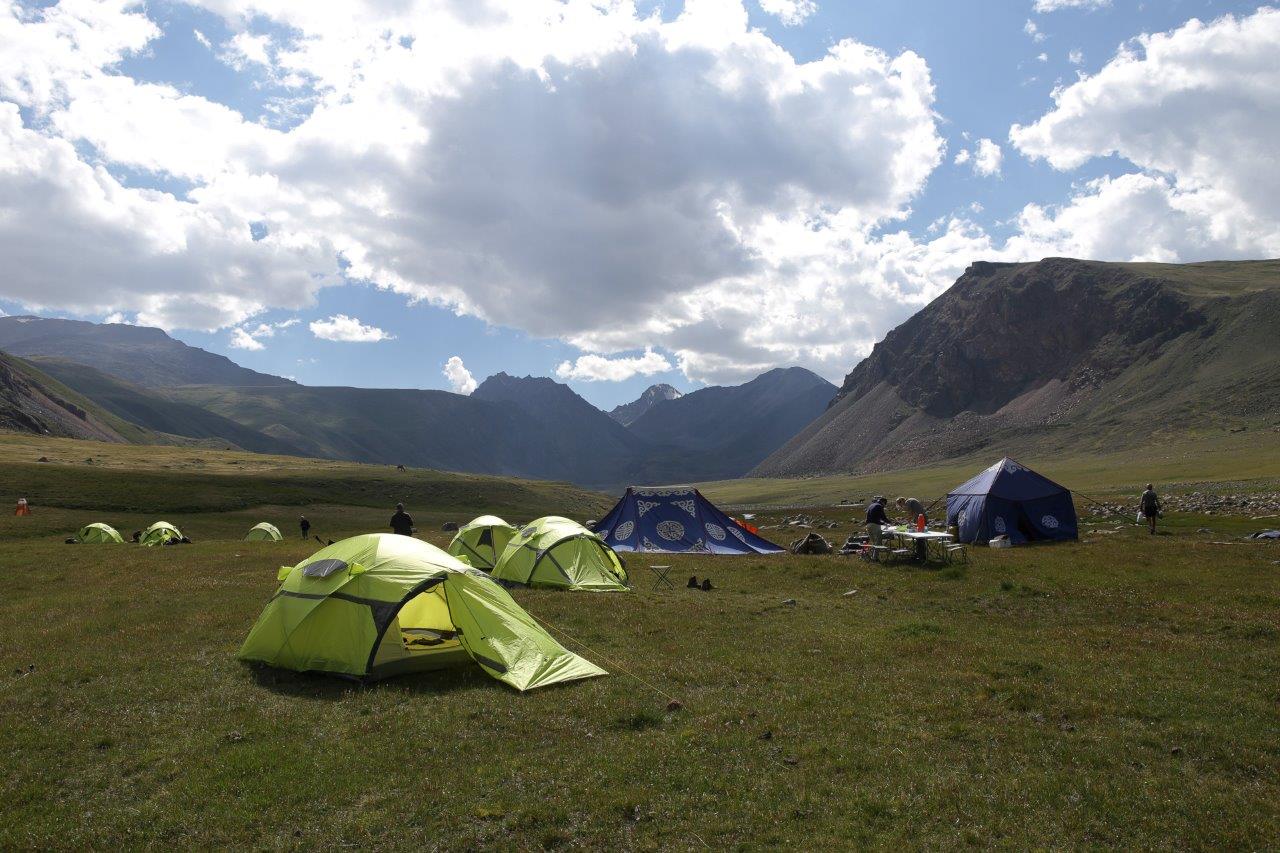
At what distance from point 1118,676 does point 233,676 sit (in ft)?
51.7

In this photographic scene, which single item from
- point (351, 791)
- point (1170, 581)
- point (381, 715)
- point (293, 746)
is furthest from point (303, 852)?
point (1170, 581)

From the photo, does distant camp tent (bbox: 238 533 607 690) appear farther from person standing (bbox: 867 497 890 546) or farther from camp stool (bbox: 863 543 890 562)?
person standing (bbox: 867 497 890 546)

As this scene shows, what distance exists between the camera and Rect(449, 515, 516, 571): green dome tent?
26844 mm

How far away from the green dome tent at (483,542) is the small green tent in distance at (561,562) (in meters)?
3.26

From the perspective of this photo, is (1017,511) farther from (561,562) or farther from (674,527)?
(561,562)

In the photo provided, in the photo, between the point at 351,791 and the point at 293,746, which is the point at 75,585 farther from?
the point at 351,791

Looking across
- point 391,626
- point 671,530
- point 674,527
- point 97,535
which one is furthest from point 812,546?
point 97,535

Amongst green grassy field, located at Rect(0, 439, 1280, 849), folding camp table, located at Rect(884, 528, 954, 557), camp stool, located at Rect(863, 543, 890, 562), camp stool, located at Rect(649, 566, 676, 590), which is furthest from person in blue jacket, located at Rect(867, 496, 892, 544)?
camp stool, located at Rect(649, 566, 676, 590)

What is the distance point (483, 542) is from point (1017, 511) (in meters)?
23.9

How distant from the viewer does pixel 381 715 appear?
35.8ft

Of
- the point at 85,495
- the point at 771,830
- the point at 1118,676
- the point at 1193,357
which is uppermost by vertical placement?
the point at 1193,357

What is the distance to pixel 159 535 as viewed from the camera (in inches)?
1517

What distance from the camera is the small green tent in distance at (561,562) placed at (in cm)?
2261

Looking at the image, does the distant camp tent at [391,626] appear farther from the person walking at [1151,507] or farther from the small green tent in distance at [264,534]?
the small green tent in distance at [264,534]
